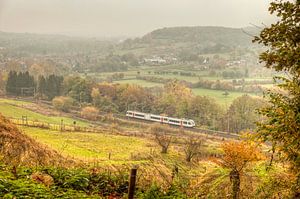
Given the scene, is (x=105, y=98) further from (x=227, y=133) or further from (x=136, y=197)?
(x=136, y=197)

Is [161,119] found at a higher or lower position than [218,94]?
lower

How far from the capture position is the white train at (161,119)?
240 ft

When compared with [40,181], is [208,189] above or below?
below

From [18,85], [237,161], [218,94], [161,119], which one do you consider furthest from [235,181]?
[218,94]

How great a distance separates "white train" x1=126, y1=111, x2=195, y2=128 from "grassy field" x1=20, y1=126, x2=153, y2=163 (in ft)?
64.7

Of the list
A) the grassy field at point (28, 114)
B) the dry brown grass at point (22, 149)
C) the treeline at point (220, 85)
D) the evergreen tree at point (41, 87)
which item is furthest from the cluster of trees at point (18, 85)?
the dry brown grass at point (22, 149)

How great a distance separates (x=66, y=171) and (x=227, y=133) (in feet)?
201

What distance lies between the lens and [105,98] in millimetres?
86312

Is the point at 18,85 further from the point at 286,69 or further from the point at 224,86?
the point at 286,69

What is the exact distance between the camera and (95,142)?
158ft

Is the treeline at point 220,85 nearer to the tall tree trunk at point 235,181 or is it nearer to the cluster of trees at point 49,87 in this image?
the cluster of trees at point 49,87

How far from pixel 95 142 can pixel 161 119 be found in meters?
30.3

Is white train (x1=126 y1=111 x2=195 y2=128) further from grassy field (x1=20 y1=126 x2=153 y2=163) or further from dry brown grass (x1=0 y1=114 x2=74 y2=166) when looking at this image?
dry brown grass (x1=0 y1=114 x2=74 y2=166)

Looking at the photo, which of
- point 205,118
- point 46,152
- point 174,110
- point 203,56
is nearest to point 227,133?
point 205,118
